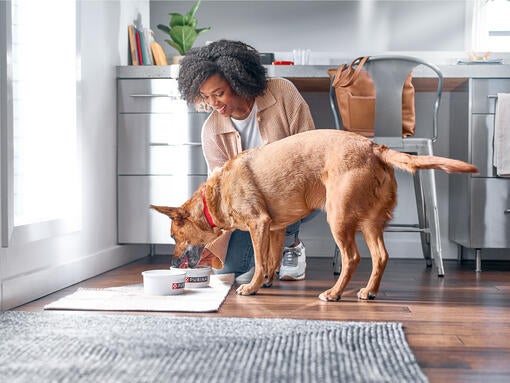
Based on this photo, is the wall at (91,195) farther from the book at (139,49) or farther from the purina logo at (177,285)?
the purina logo at (177,285)

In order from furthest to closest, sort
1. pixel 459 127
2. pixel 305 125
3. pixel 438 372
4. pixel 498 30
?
pixel 498 30, pixel 459 127, pixel 305 125, pixel 438 372

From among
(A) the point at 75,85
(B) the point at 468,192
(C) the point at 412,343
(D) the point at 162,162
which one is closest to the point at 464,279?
(B) the point at 468,192

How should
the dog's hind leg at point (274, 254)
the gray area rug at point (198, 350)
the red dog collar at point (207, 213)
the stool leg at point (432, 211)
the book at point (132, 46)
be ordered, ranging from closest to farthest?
1. the gray area rug at point (198, 350)
2. the red dog collar at point (207, 213)
3. the dog's hind leg at point (274, 254)
4. the stool leg at point (432, 211)
5. the book at point (132, 46)

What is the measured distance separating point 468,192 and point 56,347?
2227mm

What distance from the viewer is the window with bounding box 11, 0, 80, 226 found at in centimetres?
233

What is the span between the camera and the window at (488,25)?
3.77 metres

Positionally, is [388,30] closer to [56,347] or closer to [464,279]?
[464,279]

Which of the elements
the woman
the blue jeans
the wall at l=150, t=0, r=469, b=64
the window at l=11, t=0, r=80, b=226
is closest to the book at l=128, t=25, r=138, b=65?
the wall at l=150, t=0, r=469, b=64

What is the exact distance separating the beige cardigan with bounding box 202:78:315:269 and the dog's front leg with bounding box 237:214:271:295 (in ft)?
1.20

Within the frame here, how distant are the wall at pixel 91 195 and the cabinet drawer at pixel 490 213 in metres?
1.71

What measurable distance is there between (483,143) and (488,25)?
95 centimetres

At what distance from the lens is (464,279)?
286 centimetres

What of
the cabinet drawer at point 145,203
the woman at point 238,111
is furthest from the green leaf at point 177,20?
the woman at point 238,111

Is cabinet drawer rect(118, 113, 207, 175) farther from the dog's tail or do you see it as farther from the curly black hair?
the dog's tail
